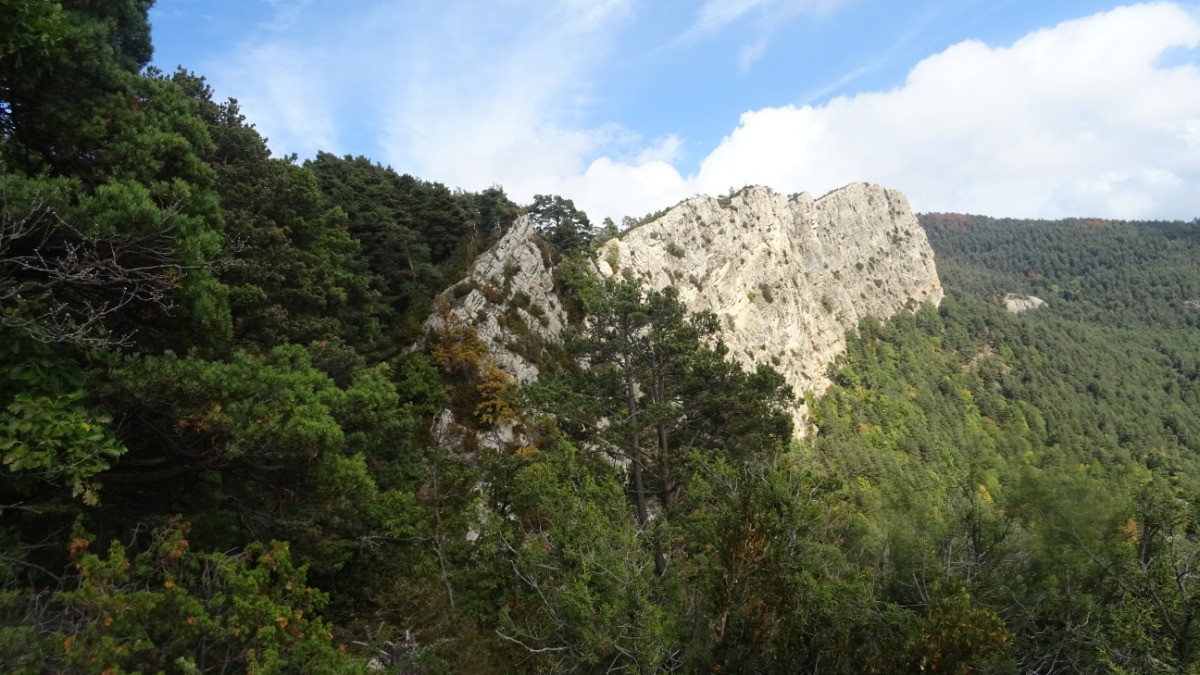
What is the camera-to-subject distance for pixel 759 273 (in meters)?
56.6

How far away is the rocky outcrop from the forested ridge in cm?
1915

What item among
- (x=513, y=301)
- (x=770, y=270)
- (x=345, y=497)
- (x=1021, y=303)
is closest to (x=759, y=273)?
(x=770, y=270)

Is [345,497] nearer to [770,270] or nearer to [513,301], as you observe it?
[513,301]

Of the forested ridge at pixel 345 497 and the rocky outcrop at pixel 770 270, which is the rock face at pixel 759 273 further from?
the forested ridge at pixel 345 497

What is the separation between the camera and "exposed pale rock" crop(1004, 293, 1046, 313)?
4867 inches

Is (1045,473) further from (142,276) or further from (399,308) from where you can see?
(399,308)

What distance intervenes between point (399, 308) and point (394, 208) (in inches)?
243

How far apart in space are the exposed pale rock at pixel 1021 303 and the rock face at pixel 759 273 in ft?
123

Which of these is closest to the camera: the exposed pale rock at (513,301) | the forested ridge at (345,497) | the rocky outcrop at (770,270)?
the forested ridge at (345,497)

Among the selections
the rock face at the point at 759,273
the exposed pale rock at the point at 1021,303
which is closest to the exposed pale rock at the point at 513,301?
the rock face at the point at 759,273

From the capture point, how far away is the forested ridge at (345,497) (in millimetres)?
5383

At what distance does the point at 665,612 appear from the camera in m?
7.52

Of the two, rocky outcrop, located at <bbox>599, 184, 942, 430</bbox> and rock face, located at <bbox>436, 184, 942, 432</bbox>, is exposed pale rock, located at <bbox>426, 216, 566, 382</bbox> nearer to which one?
rock face, located at <bbox>436, 184, 942, 432</bbox>

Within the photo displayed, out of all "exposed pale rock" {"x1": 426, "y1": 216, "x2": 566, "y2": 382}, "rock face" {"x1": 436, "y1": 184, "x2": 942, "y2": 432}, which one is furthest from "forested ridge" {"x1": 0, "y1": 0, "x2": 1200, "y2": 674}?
"rock face" {"x1": 436, "y1": 184, "x2": 942, "y2": 432}
